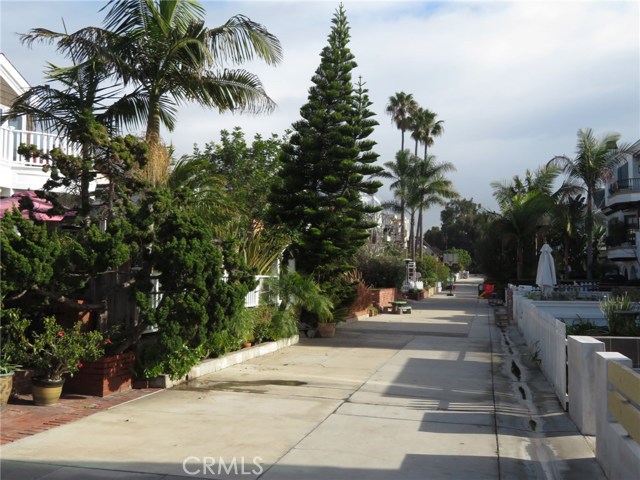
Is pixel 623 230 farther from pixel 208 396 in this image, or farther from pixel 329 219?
pixel 208 396

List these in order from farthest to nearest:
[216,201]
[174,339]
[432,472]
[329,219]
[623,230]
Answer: [623,230]
[329,219]
[216,201]
[174,339]
[432,472]

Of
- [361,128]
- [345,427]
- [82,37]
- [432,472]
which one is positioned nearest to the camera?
[432,472]

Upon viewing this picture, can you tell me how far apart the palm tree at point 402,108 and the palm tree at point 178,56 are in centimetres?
4632

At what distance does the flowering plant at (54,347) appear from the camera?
8234 millimetres

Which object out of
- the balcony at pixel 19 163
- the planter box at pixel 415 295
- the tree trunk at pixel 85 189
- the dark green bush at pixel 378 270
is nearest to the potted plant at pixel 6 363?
the tree trunk at pixel 85 189

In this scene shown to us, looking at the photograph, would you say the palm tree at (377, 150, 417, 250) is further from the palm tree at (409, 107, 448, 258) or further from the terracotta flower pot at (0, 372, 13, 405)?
the terracotta flower pot at (0, 372, 13, 405)

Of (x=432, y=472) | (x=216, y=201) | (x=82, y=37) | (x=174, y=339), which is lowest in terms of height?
(x=432, y=472)

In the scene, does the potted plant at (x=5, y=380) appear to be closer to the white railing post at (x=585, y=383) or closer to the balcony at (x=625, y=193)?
the white railing post at (x=585, y=383)

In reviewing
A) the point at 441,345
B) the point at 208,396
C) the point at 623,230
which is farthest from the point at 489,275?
the point at 208,396

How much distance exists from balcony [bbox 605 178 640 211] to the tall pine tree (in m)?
24.5

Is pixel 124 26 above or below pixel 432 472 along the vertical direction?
above

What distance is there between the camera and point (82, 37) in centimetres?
1175

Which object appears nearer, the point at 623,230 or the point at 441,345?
the point at 441,345

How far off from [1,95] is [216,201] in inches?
296
